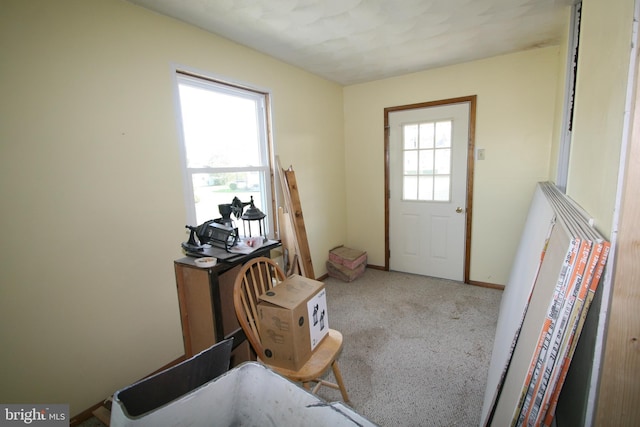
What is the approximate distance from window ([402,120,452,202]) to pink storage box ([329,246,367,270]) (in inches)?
38.1

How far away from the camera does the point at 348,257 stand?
368 cm

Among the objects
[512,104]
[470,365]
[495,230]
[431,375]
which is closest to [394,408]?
[431,375]

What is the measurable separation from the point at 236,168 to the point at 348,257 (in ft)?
6.07

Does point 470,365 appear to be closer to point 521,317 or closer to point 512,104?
point 521,317

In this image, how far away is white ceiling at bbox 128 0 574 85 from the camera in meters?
1.92

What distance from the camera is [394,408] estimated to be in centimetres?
172

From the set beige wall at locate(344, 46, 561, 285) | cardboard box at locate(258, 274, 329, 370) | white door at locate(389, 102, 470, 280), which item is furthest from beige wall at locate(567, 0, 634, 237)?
white door at locate(389, 102, 470, 280)

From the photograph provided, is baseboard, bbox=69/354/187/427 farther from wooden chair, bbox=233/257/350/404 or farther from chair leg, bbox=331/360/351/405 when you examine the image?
chair leg, bbox=331/360/351/405

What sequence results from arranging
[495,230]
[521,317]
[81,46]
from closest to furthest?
[521,317], [81,46], [495,230]

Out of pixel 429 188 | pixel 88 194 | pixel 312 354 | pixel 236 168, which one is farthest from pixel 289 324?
pixel 429 188

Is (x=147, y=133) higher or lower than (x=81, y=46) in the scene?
lower

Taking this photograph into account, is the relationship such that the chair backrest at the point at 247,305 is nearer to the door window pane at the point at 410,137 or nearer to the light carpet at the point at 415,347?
the light carpet at the point at 415,347

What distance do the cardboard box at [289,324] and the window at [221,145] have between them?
115cm

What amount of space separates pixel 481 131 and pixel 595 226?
2.58 meters
